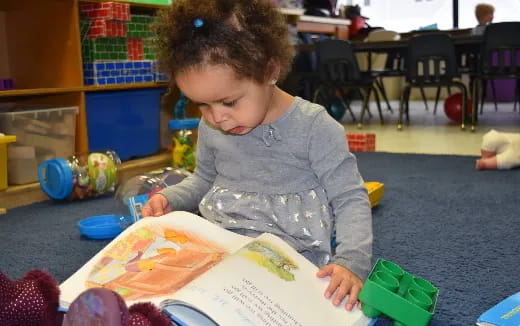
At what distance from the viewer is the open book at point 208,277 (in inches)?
23.9

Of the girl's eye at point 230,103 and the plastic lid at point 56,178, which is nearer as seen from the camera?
the girl's eye at point 230,103

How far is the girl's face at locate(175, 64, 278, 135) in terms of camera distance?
27.9 inches

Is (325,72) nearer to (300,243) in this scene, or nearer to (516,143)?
(516,143)

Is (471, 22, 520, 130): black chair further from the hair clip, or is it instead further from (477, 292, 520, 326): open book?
the hair clip

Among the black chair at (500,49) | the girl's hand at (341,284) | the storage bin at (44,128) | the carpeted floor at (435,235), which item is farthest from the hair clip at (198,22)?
the black chair at (500,49)

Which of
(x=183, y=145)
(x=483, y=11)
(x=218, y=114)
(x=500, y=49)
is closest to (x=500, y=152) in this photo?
(x=183, y=145)

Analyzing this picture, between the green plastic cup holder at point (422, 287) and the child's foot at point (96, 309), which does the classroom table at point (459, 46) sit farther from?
the child's foot at point (96, 309)

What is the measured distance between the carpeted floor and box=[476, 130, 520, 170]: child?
1.9 inches

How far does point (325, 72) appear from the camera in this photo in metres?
3.38

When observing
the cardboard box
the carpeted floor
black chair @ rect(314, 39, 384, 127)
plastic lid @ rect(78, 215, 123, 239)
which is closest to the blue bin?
the carpeted floor

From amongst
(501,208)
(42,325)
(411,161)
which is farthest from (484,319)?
(411,161)

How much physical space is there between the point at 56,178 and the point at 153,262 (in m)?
0.96

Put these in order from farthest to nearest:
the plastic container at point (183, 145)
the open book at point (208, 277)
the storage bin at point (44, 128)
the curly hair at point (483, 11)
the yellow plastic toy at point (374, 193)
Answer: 1. the curly hair at point (483, 11)
2. the plastic container at point (183, 145)
3. the storage bin at point (44, 128)
4. the yellow plastic toy at point (374, 193)
5. the open book at point (208, 277)

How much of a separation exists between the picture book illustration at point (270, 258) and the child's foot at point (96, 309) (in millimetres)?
207
